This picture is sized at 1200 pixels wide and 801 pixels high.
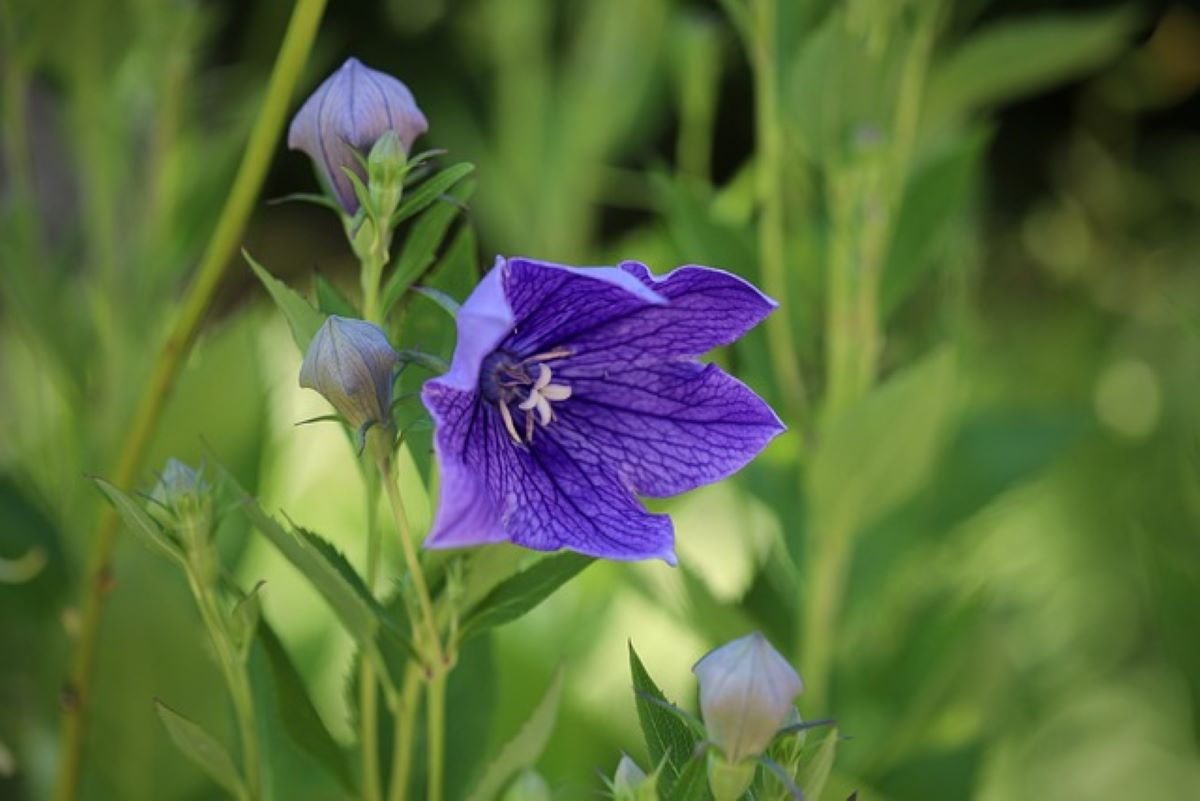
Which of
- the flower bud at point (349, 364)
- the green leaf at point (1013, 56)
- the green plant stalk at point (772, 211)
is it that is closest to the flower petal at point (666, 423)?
the flower bud at point (349, 364)

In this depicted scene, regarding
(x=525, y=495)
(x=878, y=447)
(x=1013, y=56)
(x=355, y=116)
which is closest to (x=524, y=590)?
(x=525, y=495)

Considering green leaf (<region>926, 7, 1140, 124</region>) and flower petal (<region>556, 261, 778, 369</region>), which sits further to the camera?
green leaf (<region>926, 7, 1140, 124</region>)

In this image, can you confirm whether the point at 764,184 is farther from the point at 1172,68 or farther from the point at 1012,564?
the point at 1172,68

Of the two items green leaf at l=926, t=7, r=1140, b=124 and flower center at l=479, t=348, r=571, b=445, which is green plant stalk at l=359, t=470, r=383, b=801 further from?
green leaf at l=926, t=7, r=1140, b=124

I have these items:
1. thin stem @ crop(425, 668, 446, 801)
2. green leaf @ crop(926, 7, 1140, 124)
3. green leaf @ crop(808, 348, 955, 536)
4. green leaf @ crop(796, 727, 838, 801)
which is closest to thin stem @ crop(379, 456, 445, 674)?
thin stem @ crop(425, 668, 446, 801)

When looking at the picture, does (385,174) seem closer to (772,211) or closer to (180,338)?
(180,338)

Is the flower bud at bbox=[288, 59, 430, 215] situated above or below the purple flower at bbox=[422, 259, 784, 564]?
above

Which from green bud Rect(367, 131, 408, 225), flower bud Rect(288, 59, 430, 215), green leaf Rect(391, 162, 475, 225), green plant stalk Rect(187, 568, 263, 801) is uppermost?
flower bud Rect(288, 59, 430, 215)

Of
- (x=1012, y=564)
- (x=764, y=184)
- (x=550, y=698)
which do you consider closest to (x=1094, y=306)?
(x=1012, y=564)
